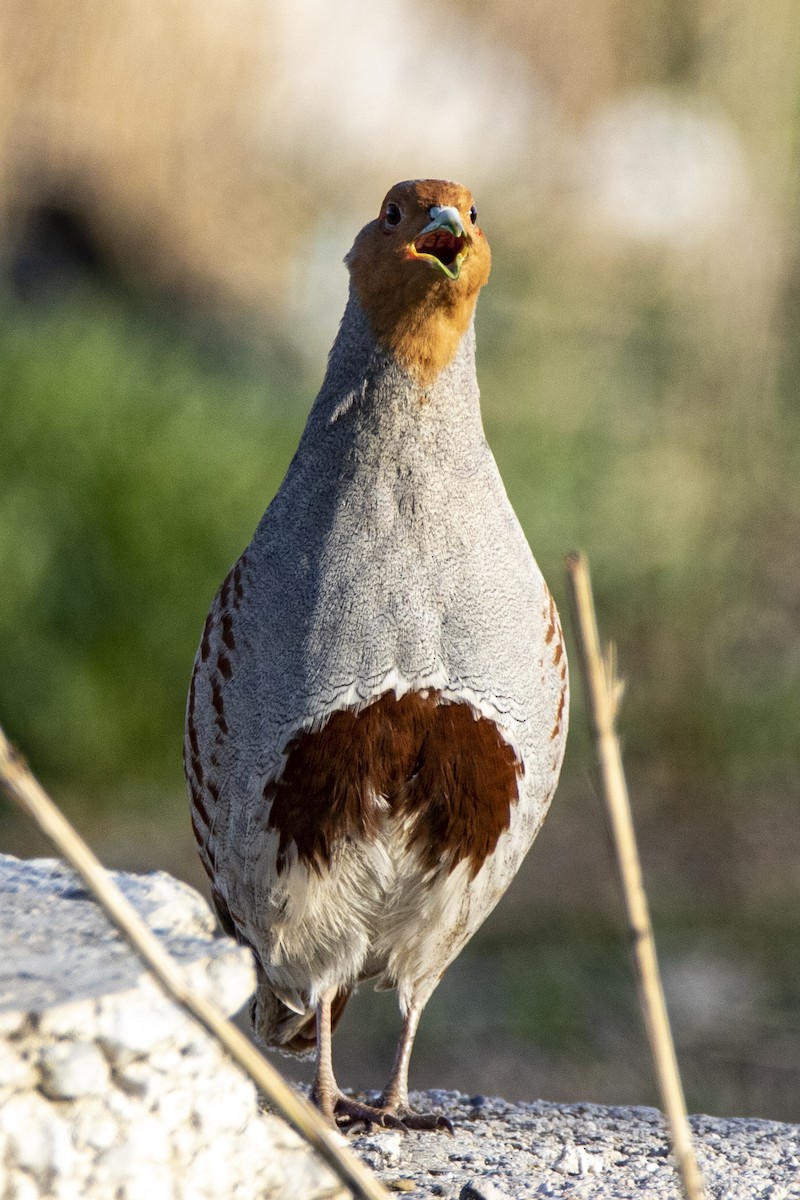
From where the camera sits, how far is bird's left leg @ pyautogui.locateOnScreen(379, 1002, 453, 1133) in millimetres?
2582

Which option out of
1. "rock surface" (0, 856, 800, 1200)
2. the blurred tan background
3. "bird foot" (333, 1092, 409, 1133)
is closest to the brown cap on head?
"rock surface" (0, 856, 800, 1200)

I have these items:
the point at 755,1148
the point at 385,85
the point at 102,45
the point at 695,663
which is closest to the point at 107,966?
the point at 755,1148

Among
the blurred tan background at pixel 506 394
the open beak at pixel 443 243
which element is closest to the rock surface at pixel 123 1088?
the open beak at pixel 443 243

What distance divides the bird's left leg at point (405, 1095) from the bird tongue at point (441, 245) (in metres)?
1.26

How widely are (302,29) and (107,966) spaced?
881cm

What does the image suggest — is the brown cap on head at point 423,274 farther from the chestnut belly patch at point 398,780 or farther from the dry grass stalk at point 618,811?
the dry grass stalk at point 618,811

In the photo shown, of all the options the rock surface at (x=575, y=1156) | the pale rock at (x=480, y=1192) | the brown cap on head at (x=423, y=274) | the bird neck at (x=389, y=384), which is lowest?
the pale rock at (x=480, y=1192)

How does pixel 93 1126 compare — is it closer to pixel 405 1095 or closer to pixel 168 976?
pixel 168 976

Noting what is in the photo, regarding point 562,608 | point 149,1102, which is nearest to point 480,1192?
point 149,1102

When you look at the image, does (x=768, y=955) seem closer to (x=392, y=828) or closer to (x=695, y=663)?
(x=695, y=663)

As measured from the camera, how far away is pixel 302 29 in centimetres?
970

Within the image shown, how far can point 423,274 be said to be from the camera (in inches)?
92.7

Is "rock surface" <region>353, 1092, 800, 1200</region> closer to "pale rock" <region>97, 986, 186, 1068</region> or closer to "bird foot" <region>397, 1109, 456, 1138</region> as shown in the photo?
"bird foot" <region>397, 1109, 456, 1138</region>

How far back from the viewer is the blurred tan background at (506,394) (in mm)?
6340
